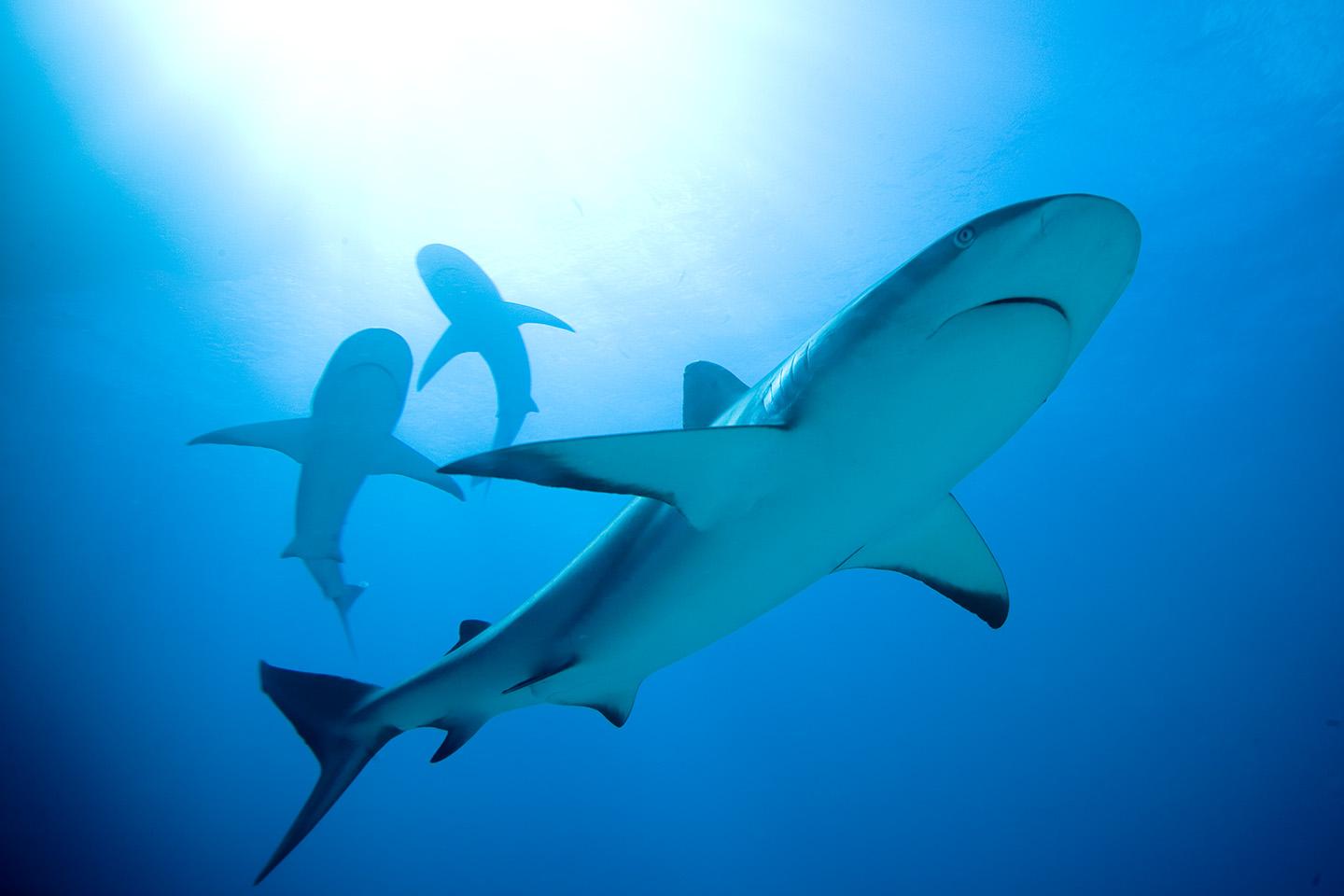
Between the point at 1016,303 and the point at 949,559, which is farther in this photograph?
the point at 949,559

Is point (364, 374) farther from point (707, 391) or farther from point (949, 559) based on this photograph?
point (949, 559)

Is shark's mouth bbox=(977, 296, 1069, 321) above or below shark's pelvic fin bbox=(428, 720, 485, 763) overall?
above

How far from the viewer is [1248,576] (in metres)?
25.0

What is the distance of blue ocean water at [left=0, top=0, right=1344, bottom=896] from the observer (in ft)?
29.4

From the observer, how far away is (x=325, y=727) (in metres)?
3.37

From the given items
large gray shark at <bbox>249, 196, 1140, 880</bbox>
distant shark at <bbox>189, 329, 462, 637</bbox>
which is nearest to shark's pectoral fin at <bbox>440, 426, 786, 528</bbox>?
large gray shark at <bbox>249, 196, 1140, 880</bbox>

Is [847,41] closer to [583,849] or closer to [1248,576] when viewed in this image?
[1248,576]

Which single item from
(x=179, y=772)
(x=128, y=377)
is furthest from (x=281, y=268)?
(x=179, y=772)

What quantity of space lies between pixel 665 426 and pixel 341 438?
10935mm

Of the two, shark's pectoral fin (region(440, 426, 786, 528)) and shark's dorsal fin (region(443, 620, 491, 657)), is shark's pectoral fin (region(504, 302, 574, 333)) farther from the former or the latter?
shark's pectoral fin (region(440, 426, 786, 528))

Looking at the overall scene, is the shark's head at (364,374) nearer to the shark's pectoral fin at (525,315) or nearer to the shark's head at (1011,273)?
the shark's pectoral fin at (525,315)

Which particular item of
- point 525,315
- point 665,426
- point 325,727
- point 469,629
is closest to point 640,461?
point 469,629

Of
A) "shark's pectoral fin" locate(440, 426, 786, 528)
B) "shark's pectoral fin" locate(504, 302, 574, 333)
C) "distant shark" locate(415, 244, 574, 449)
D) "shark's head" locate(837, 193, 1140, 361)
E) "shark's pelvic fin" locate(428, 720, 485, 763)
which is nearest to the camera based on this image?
"shark's head" locate(837, 193, 1140, 361)

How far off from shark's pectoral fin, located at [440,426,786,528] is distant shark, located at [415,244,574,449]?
577 cm
